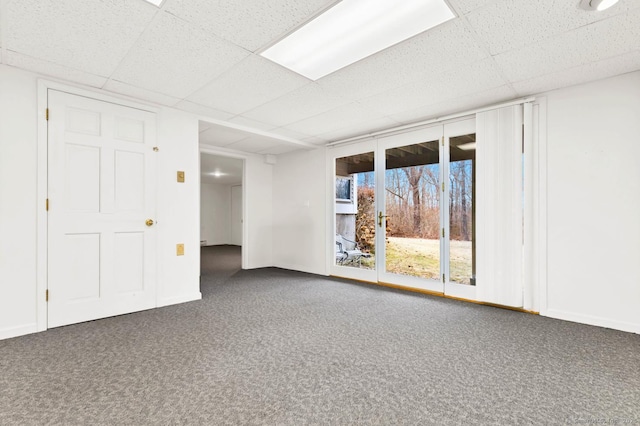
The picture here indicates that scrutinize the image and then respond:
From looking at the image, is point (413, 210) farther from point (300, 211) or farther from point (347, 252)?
point (300, 211)

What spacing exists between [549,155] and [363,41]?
2.32m

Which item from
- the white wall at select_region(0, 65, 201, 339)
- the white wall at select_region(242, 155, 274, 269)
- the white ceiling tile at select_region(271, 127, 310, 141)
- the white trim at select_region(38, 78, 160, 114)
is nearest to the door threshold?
the white wall at select_region(242, 155, 274, 269)

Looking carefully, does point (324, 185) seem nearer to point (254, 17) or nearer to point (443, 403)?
point (254, 17)

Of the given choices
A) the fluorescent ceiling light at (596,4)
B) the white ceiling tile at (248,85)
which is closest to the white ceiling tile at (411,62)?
the white ceiling tile at (248,85)

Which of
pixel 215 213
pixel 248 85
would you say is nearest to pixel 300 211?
pixel 248 85

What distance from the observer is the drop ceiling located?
6.15ft

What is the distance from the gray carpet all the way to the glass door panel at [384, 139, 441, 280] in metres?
1.05

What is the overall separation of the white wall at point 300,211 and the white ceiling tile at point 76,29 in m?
3.42

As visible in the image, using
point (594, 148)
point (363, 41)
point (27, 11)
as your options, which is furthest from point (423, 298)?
point (27, 11)

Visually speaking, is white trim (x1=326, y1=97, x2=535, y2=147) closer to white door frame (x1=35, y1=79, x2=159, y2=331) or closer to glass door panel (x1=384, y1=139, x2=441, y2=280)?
glass door panel (x1=384, y1=139, x2=441, y2=280)

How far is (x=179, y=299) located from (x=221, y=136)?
2.48 meters

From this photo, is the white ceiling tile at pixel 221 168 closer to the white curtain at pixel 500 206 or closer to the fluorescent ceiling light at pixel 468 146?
the fluorescent ceiling light at pixel 468 146

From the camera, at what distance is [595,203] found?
2.83 meters

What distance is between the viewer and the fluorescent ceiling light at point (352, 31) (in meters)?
1.87
